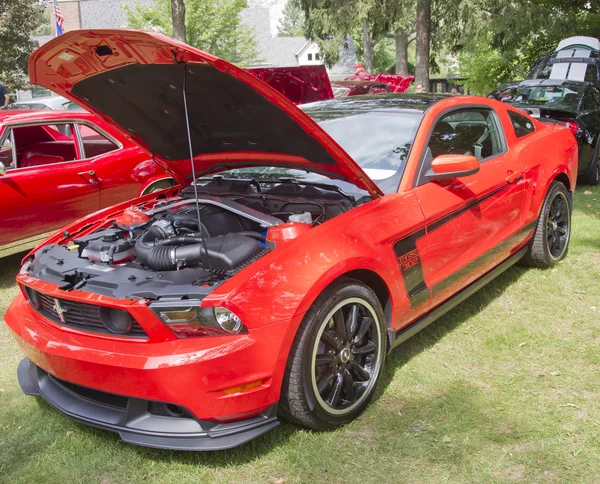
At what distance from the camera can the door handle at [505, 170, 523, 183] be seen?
4.05 meters

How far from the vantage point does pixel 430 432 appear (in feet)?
9.32

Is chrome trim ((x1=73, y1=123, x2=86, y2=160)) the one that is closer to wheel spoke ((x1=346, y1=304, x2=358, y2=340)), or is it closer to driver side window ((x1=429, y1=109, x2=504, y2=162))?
driver side window ((x1=429, y1=109, x2=504, y2=162))

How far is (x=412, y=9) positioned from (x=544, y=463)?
17.3m

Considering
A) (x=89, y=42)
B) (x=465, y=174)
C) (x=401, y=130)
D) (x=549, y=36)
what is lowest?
(x=465, y=174)

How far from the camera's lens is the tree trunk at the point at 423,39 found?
16828mm

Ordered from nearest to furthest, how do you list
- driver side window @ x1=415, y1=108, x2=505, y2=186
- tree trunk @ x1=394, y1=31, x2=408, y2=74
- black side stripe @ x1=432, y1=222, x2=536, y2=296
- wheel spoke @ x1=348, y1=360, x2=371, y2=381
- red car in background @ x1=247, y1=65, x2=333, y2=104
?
wheel spoke @ x1=348, y1=360, x2=371, y2=381 < black side stripe @ x1=432, y1=222, x2=536, y2=296 < driver side window @ x1=415, y1=108, x2=505, y2=186 < red car in background @ x1=247, y1=65, x2=333, y2=104 < tree trunk @ x1=394, y1=31, x2=408, y2=74

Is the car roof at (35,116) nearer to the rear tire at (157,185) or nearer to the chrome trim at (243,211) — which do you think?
the rear tire at (157,185)

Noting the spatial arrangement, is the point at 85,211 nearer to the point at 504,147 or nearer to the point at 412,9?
the point at 504,147

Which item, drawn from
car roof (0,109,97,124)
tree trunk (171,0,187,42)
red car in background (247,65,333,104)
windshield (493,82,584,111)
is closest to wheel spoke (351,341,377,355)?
car roof (0,109,97,124)

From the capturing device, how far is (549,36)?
54.7 feet

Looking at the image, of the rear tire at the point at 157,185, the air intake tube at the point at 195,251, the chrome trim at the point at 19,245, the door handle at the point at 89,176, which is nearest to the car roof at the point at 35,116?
the door handle at the point at 89,176

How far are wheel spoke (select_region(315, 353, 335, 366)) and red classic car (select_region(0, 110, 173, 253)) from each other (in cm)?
367

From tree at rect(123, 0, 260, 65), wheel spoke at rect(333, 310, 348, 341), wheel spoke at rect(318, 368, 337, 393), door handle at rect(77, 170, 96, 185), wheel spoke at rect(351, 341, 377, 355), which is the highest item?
tree at rect(123, 0, 260, 65)

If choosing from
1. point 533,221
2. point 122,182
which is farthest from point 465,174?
point 122,182
